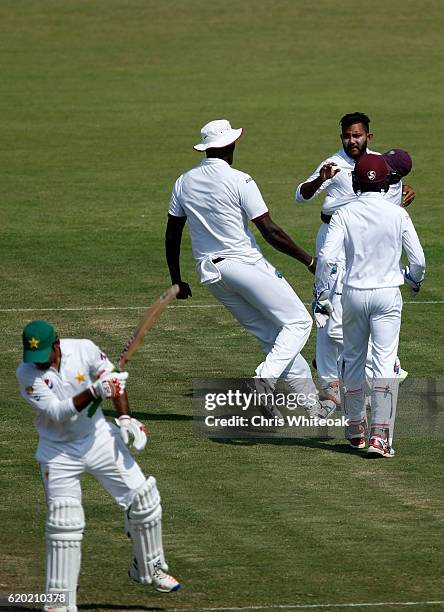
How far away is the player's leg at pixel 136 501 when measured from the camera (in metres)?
7.99

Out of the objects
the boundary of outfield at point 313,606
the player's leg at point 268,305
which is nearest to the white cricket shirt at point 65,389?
the boundary of outfield at point 313,606

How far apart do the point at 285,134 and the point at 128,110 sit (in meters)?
4.86

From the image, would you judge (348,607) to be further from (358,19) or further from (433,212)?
(358,19)

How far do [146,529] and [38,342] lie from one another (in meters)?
1.19

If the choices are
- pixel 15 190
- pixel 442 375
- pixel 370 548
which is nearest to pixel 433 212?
pixel 15 190

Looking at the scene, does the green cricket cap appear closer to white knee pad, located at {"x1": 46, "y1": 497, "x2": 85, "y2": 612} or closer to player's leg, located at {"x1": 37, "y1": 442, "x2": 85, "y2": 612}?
player's leg, located at {"x1": 37, "y1": 442, "x2": 85, "y2": 612}

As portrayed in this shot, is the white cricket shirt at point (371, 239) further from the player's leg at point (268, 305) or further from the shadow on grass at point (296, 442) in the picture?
the shadow on grass at point (296, 442)

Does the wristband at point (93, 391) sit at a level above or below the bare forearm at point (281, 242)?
below

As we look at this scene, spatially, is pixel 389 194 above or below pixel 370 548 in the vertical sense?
above

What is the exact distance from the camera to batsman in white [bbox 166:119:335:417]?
11.7m

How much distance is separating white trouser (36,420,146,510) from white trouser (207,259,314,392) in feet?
12.2

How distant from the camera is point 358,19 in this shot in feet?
143

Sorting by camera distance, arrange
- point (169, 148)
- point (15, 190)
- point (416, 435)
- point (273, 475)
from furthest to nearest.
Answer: point (169, 148)
point (15, 190)
point (416, 435)
point (273, 475)

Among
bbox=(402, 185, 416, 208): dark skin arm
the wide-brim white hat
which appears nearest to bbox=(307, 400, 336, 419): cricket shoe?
bbox=(402, 185, 416, 208): dark skin arm
